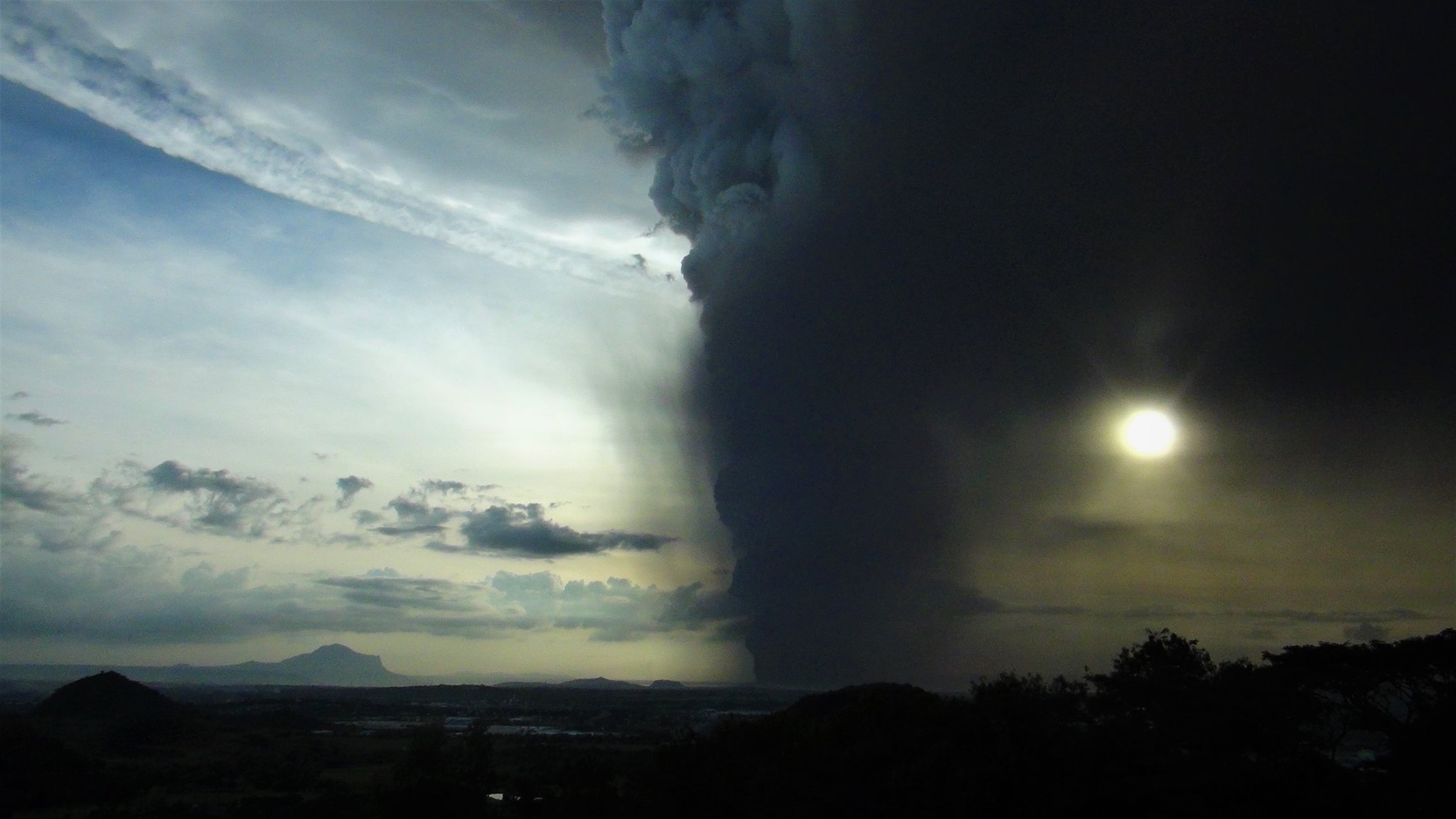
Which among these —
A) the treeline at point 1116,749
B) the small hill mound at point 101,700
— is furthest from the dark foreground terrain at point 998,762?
the small hill mound at point 101,700

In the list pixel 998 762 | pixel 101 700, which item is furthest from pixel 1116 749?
pixel 101 700

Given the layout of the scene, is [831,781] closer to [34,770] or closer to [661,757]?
[661,757]

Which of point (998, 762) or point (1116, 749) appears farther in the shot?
point (1116, 749)

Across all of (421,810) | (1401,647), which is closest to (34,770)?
(421,810)

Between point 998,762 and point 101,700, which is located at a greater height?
point 101,700

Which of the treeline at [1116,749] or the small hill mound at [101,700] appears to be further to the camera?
the small hill mound at [101,700]

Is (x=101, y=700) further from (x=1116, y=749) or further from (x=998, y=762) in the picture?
(x=1116, y=749)

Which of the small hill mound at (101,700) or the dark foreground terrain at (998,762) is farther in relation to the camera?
the small hill mound at (101,700)

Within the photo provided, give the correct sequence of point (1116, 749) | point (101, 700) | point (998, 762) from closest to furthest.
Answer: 1. point (998, 762)
2. point (1116, 749)
3. point (101, 700)

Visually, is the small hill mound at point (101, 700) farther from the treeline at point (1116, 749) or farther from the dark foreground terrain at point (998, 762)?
the treeline at point (1116, 749)
